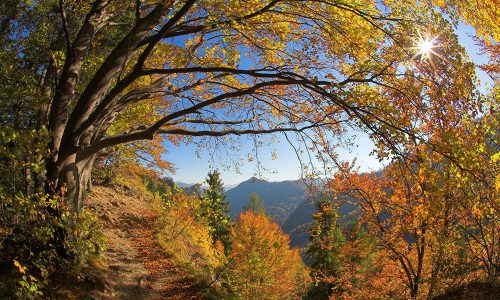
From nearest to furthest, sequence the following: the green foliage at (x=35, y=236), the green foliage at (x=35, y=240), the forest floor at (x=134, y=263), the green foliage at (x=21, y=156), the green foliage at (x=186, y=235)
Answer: the green foliage at (x=21, y=156), the green foliage at (x=35, y=236), the green foliage at (x=35, y=240), the forest floor at (x=134, y=263), the green foliage at (x=186, y=235)

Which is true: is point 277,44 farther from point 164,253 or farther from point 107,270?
point 164,253

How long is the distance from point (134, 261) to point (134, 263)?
0.55 ft

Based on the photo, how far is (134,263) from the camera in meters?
8.99

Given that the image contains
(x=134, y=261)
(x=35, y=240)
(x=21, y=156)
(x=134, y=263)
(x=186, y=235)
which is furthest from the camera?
(x=186, y=235)

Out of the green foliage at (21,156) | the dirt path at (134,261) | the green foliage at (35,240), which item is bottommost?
the dirt path at (134,261)

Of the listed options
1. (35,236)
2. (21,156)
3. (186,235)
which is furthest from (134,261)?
(21,156)

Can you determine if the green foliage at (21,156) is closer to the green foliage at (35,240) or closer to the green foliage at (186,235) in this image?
the green foliage at (35,240)

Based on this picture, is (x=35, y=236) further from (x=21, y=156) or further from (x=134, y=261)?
(x=134, y=261)

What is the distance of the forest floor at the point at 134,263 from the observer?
23.7 ft

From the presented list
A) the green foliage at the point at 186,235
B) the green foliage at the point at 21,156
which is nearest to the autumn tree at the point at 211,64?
the green foliage at the point at 21,156

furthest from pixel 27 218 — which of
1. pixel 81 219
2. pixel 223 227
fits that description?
pixel 223 227

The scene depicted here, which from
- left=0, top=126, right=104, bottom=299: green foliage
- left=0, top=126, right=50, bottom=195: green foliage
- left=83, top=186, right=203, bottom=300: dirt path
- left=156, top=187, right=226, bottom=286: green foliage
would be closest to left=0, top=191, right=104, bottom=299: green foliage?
left=0, top=126, right=104, bottom=299: green foliage

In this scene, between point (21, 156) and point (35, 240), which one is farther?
point (21, 156)

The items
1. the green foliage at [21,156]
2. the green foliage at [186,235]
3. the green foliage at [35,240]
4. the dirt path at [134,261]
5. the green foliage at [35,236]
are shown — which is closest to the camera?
the green foliage at [21,156]
